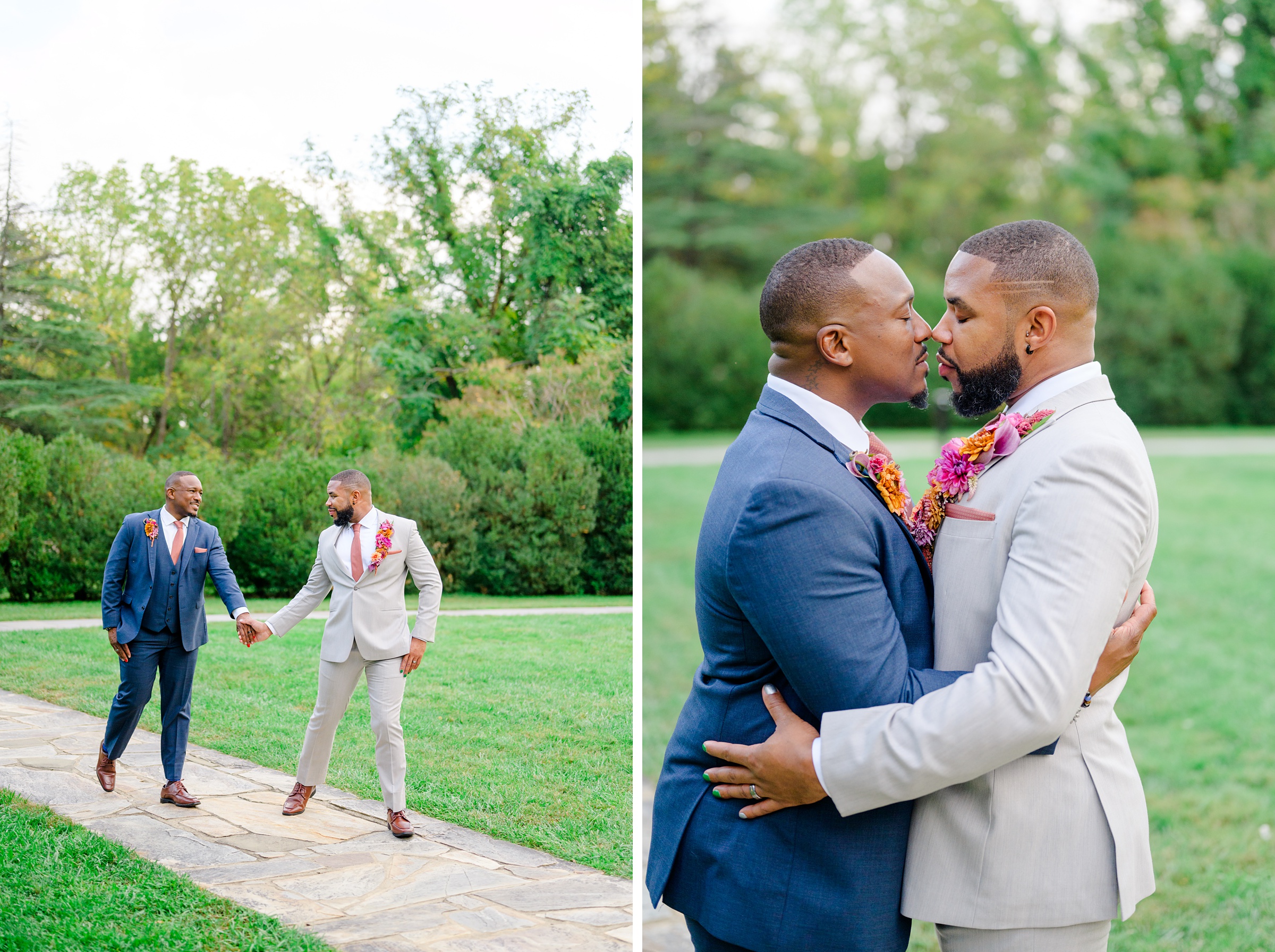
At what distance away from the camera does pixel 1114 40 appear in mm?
30453

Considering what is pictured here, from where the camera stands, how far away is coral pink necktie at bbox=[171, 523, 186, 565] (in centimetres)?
438

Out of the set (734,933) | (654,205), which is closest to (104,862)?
(734,933)

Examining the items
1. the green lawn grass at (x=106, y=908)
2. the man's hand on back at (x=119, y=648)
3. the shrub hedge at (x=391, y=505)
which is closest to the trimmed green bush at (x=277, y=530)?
the shrub hedge at (x=391, y=505)

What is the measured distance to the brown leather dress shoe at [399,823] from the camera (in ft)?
14.1

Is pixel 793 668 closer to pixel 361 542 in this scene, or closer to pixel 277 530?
pixel 361 542

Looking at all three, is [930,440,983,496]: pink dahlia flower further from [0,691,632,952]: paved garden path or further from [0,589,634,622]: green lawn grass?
A: [0,589,634,622]: green lawn grass

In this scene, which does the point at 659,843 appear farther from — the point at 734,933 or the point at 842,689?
the point at 842,689

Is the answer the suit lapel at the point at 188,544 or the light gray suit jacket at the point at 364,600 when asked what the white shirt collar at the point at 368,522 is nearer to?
the light gray suit jacket at the point at 364,600

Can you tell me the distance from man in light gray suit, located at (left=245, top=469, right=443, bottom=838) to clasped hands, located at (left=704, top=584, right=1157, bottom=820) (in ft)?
7.96

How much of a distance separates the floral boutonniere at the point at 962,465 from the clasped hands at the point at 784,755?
39 cm

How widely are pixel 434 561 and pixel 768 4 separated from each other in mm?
33165

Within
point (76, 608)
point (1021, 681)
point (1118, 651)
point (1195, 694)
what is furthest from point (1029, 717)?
point (1195, 694)

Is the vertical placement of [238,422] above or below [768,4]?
below

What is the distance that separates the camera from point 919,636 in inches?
90.4
